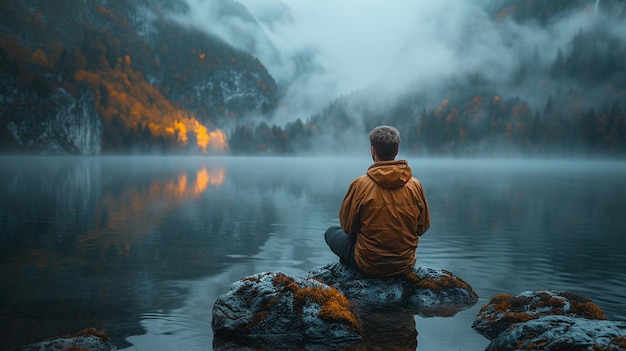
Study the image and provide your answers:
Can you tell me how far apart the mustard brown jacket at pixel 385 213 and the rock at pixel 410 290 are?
0.64 metres

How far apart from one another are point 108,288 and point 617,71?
226 meters

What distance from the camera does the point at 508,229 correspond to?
23031 mm

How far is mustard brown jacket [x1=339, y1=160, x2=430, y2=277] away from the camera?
27.8ft

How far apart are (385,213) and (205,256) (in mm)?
8969

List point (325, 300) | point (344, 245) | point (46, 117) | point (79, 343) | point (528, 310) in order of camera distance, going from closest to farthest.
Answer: point (79, 343) → point (325, 300) → point (528, 310) → point (344, 245) → point (46, 117)

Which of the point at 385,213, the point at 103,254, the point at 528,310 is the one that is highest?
the point at 385,213

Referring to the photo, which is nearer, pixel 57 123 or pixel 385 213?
pixel 385 213

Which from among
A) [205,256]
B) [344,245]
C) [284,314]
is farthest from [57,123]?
[284,314]

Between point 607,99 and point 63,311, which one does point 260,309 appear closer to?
point 63,311

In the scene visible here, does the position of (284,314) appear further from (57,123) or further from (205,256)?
(57,123)

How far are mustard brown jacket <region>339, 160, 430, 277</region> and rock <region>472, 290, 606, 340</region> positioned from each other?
1.79 m

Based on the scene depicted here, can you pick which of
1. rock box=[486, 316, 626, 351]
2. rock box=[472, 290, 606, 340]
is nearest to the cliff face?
rock box=[472, 290, 606, 340]

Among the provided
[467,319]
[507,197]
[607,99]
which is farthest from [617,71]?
[467,319]

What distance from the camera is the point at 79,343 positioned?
6.99 metres
